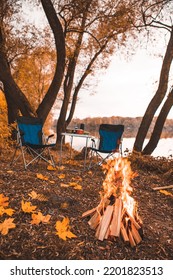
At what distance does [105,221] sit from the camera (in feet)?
7.71

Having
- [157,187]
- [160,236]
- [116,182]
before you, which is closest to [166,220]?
[160,236]

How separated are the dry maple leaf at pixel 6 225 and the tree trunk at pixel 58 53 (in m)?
4.32

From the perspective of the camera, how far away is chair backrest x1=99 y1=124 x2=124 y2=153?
5.54m

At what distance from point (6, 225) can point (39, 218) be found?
1.02 feet

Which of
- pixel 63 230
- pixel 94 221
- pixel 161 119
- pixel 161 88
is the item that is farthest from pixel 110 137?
pixel 63 230

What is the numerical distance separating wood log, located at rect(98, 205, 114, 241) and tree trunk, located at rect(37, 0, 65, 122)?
4331 mm

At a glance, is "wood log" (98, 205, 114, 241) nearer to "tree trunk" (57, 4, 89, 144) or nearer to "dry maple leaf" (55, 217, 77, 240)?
"dry maple leaf" (55, 217, 77, 240)

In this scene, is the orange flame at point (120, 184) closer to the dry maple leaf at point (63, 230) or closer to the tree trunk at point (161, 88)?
the dry maple leaf at point (63, 230)

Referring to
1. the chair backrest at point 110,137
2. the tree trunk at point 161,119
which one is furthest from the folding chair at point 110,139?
the tree trunk at point 161,119

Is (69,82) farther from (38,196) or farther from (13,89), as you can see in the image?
(38,196)

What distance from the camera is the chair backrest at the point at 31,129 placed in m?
5.18

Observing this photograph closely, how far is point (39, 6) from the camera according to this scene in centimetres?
698

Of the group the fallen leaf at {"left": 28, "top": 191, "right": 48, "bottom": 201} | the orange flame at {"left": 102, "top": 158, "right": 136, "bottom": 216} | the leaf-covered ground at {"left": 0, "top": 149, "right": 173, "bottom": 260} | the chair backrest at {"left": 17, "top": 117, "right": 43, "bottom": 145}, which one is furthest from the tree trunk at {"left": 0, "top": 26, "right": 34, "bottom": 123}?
the orange flame at {"left": 102, "top": 158, "right": 136, "bottom": 216}
